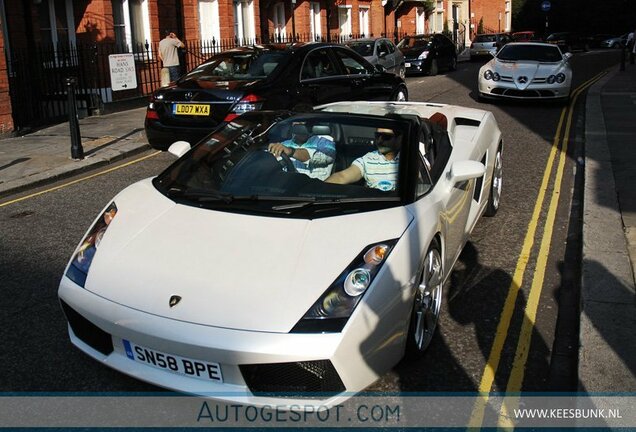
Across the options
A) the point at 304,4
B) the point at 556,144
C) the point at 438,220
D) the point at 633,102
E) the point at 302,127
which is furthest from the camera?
the point at 304,4

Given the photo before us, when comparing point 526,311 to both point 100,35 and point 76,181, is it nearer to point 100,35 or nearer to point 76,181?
point 76,181

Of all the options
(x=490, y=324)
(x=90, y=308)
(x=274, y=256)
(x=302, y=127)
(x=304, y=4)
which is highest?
(x=304, y=4)

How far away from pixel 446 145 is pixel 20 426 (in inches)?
127

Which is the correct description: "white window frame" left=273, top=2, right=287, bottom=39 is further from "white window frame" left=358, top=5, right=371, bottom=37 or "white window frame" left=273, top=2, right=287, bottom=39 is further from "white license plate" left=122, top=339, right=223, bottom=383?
"white license plate" left=122, top=339, right=223, bottom=383

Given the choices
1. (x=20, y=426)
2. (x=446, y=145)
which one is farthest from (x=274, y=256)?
(x=446, y=145)

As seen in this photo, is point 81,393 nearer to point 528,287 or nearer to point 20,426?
point 20,426

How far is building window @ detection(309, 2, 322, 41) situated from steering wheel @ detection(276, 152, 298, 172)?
83.4ft

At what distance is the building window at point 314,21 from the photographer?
2891 cm

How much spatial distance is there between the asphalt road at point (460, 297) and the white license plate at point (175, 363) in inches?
13.7

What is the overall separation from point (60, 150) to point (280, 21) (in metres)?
18.2

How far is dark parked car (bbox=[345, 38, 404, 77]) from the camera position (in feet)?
62.0

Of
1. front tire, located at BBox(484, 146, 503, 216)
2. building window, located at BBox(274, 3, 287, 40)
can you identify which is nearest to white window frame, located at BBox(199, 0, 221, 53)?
building window, located at BBox(274, 3, 287, 40)

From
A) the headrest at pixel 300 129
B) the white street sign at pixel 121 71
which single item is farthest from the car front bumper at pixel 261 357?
the white street sign at pixel 121 71

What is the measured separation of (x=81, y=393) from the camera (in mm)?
3355
